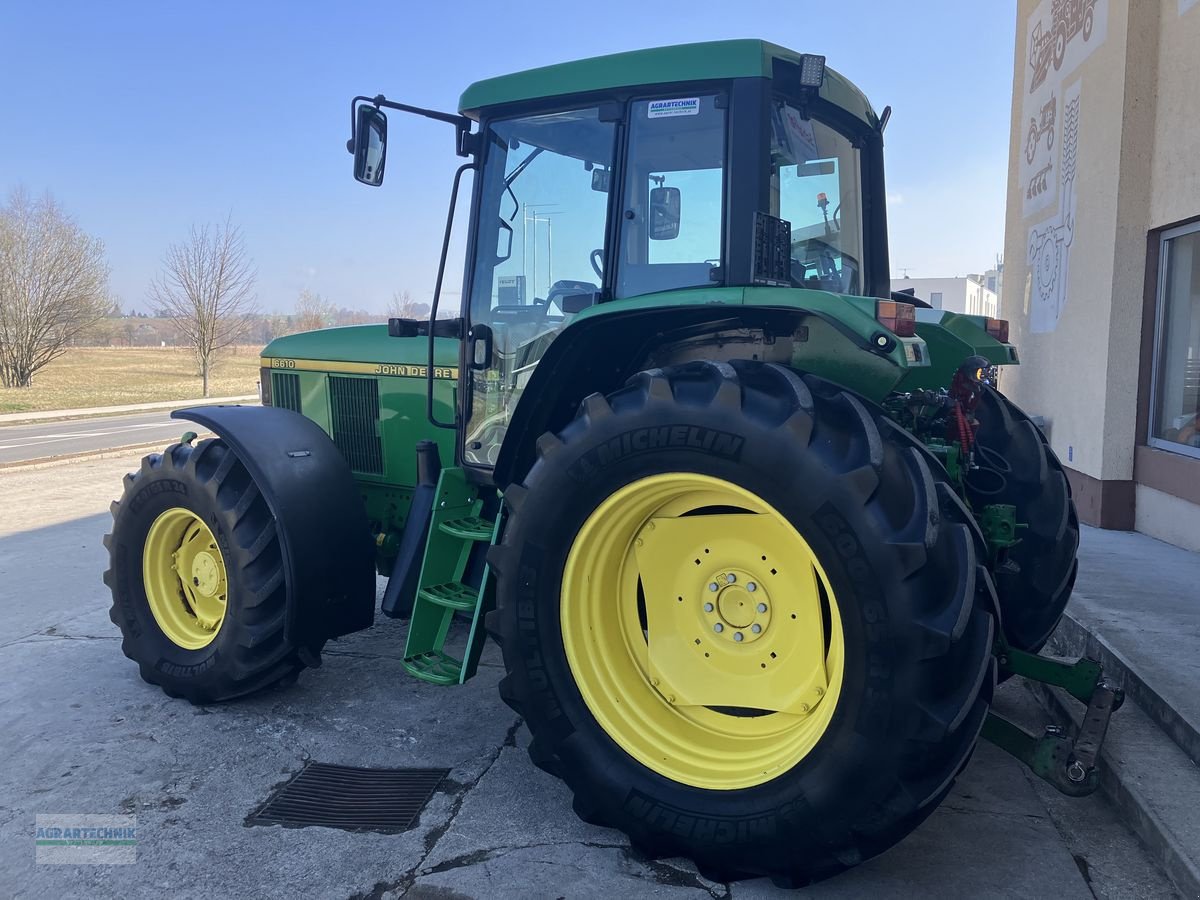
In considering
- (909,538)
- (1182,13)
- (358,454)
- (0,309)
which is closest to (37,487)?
(358,454)

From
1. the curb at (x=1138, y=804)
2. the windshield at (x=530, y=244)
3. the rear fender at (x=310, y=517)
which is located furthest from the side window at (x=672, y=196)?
the curb at (x=1138, y=804)

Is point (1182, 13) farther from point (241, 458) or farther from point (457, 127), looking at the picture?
point (241, 458)

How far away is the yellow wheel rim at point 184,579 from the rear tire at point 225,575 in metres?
0.03

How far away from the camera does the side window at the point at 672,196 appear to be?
333cm

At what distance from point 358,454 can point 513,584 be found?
210 centimetres

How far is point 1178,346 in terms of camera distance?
23.0ft

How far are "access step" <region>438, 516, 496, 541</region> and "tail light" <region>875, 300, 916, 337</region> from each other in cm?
173

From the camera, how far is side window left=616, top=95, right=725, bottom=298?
10.9ft

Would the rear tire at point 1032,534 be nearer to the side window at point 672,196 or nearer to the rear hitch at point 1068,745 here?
the rear hitch at point 1068,745

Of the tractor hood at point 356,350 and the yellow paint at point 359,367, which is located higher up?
the tractor hood at point 356,350

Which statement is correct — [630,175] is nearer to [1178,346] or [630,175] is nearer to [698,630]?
[698,630]

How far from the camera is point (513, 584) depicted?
302 cm

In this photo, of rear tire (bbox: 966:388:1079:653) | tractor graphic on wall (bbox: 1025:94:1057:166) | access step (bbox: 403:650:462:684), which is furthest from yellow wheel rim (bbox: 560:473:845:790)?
tractor graphic on wall (bbox: 1025:94:1057:166)

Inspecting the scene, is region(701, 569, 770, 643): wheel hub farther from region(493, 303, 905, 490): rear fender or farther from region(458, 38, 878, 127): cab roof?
region(458, 38, 878, 127): cab roof
